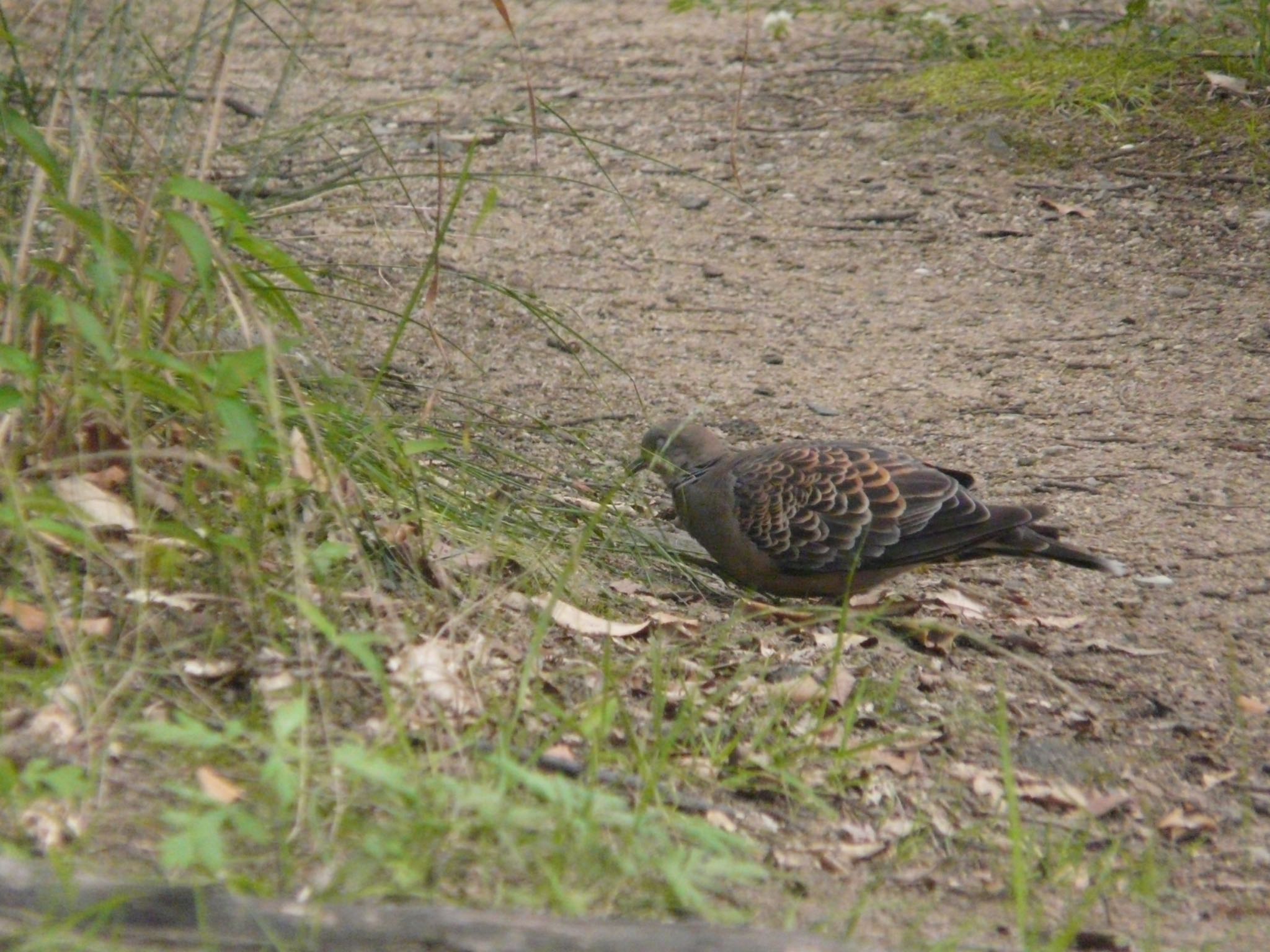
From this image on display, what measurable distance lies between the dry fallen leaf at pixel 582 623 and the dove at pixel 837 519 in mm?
723

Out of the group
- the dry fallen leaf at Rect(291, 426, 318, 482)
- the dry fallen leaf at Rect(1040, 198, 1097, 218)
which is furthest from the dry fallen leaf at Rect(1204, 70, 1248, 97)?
the dry fallen leaf at Rect(291, 426, 318, 482)

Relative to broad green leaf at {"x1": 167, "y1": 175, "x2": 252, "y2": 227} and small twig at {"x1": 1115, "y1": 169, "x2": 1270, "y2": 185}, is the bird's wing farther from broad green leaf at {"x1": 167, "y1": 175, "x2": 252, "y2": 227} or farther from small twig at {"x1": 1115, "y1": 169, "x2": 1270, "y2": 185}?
small twig at {"x1": 1115, "y1": 169, "x2": 1270, "y2": 185}

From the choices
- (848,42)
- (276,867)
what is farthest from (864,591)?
(848,42)

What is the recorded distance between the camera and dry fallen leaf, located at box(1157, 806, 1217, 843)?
3354mm

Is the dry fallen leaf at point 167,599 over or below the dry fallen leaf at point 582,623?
over

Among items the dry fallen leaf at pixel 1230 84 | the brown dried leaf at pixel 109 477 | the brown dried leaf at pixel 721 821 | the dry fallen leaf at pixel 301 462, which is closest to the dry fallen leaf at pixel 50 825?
the dry fallen leaf at pixel 301 462

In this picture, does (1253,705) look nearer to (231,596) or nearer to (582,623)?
(582,623)

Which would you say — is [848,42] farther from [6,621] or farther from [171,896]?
[171,896]

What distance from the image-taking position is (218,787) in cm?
263

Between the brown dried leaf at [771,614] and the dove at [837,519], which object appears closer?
the brown dried leaf at [771,614]

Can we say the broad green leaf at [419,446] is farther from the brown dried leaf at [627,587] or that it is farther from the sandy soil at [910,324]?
the brown dried leaf at [627,587]

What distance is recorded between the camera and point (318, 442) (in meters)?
2.86

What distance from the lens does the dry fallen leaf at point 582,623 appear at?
3725mm

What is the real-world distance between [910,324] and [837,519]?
1.99 m
